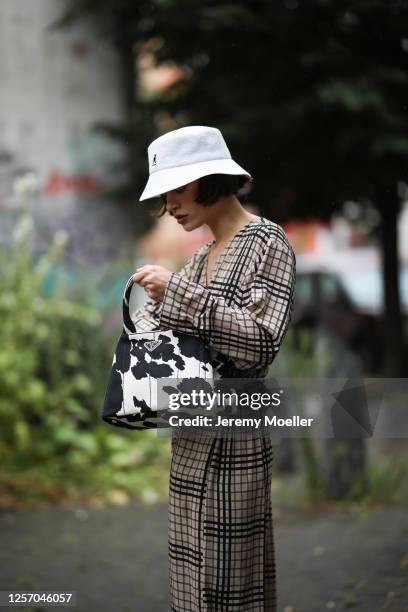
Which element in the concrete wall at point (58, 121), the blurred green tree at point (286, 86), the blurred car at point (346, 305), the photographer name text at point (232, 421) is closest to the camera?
the photographer name text at point (232, 421)

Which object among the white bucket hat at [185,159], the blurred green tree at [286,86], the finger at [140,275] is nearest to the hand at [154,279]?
the finger at [140,275]

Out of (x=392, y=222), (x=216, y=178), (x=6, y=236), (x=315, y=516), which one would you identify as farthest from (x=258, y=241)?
(x=392, y=222)

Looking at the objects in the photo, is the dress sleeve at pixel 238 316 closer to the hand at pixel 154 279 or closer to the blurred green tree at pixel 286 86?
the hand at pixel 154 279

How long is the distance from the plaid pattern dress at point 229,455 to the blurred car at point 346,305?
11.4 metres

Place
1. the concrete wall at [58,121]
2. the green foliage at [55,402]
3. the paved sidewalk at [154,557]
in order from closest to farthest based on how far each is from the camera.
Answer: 1. the paved sidewalk at [154,557]
2. the green foliage at [55,402]
3. the concrete wall at [58,121]

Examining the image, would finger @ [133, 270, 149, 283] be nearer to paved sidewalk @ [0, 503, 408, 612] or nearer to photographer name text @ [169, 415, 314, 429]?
photographer name text @ [169, 415, 314, 429]

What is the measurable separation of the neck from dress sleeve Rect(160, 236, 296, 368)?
8.1 inches

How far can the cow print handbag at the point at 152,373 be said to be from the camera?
8.13 feet

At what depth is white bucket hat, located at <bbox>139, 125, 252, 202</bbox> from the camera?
2.58 meters

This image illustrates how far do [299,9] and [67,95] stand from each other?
2397mm

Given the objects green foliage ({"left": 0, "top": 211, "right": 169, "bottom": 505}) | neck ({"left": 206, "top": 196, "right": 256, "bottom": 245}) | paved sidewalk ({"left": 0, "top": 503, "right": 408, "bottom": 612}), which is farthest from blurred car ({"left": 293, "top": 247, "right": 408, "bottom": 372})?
neck ({"left": 206, "top": 196, "right": 256, "bottom": 245})

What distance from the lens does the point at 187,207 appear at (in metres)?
2.66

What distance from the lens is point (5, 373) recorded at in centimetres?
590

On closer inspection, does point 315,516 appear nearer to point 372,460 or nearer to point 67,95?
point 372,460
